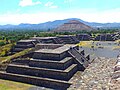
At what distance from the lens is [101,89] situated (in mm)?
30594

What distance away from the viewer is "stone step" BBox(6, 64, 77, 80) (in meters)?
35.8

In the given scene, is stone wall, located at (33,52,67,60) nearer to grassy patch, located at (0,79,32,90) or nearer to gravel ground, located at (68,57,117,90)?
gravel ground, located at (68,57,117,90)

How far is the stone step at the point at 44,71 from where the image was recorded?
35750 mm

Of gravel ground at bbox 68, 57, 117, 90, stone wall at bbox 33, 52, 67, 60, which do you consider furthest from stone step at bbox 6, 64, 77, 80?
stone wall at bbox 33, 52, 67, 60

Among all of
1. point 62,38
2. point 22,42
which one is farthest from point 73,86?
point 62,38

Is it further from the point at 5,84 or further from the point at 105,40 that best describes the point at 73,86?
the point at 105,40

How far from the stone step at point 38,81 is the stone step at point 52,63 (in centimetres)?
297

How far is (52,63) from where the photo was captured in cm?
3762

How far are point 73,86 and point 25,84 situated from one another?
9.86 meters

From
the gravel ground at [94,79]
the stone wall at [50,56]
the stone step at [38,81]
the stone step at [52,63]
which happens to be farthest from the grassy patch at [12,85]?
the gravel ground at [94,79]

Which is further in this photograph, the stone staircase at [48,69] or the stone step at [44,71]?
the stone step at [44,71]

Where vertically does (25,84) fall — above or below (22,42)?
below

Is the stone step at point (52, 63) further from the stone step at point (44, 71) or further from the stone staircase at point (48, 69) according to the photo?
the stone step at point (44, 71)

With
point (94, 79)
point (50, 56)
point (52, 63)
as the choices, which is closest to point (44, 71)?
point (52, 63)
